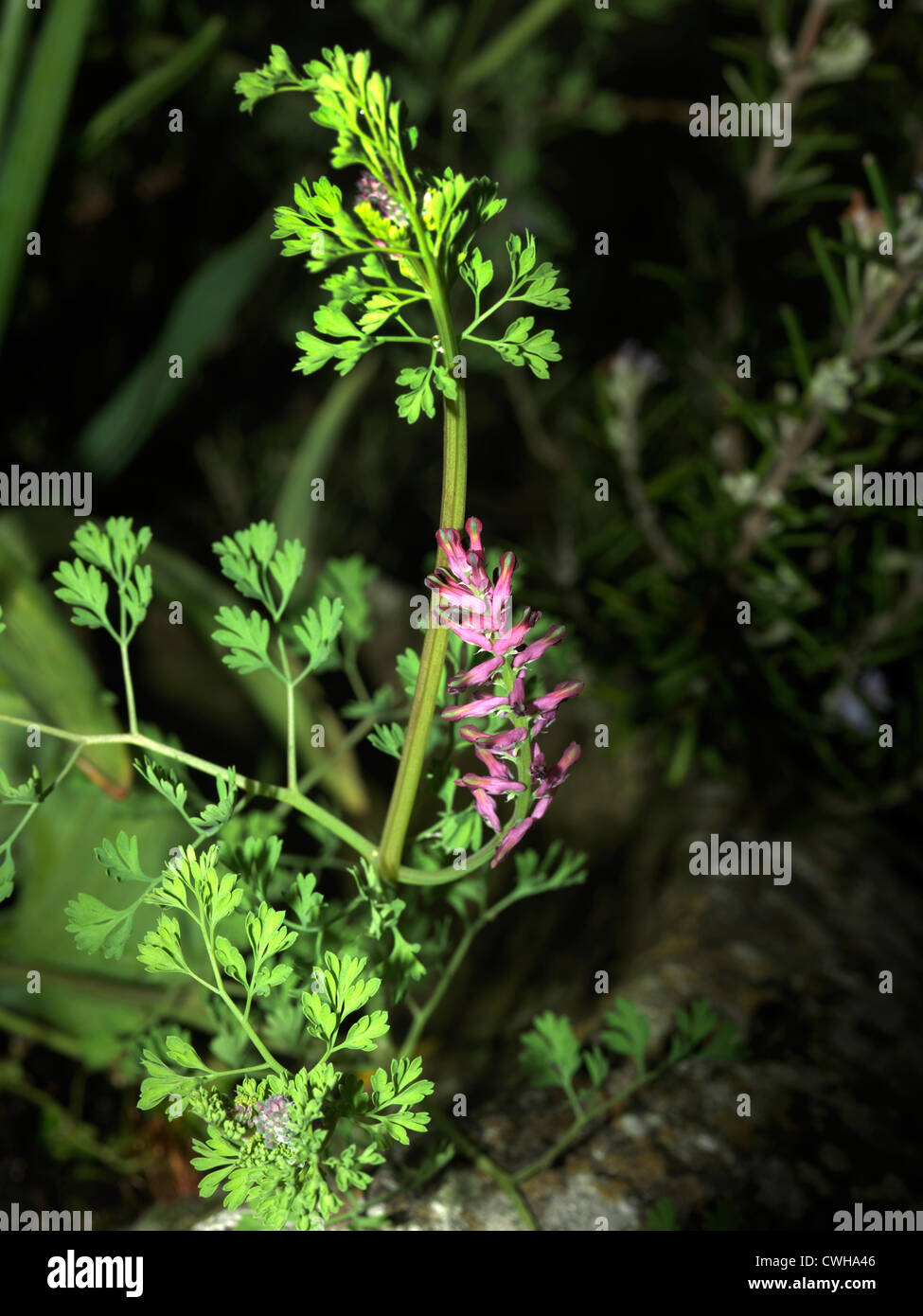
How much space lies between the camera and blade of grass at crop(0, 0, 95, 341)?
50cm

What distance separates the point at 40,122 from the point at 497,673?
48 cm

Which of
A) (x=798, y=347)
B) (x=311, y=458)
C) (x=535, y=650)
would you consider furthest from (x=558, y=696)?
(x=311, y=458)

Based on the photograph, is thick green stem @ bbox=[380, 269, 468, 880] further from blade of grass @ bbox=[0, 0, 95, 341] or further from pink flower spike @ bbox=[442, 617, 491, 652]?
blade of grass @ bbox=[0, 0, 95, 341]

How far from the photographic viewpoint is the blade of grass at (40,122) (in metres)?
0.50

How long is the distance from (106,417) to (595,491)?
0.34 metres

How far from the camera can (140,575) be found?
255 mm

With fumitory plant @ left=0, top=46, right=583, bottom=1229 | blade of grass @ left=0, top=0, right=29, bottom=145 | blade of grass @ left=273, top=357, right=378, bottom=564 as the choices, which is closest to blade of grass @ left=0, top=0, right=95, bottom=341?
blade of grass @ left=0, top=0, right=29, bottom=145

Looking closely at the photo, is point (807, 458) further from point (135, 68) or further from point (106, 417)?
point (135, 68)

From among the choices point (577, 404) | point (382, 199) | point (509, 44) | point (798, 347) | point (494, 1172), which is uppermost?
point (509, 44)

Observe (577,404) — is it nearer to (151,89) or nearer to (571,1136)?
(151,89)

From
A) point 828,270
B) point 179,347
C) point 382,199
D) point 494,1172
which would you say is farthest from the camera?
point 179,347

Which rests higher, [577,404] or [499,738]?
[577,404]

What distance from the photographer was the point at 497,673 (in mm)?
211

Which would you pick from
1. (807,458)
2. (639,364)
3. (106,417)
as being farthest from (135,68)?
(807,458)
